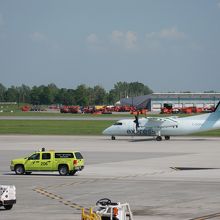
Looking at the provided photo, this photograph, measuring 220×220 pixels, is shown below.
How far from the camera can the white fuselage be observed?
85875 millimetres

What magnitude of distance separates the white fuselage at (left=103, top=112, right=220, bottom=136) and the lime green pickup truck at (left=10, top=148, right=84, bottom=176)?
39.6 m

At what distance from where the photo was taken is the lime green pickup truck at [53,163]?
158 ft

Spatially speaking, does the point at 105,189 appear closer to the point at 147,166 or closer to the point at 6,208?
the point at 6,208

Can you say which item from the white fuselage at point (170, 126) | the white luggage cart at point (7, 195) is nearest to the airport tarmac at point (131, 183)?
the white luggage cart at point (7, 195)

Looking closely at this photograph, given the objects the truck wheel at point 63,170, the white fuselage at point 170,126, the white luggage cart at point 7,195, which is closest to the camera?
the white luggage cart at point 7,195

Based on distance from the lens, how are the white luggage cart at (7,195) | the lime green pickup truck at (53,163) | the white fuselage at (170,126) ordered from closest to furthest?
the white luggage cart at (7,195) < the lime green pickup truck at (53,163) < the white fuselage at (170,126)

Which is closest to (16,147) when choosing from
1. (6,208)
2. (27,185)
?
(27,185)

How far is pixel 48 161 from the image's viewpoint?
48.5 m

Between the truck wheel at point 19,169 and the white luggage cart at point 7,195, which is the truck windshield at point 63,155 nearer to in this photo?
the truck wheel at point 19,169

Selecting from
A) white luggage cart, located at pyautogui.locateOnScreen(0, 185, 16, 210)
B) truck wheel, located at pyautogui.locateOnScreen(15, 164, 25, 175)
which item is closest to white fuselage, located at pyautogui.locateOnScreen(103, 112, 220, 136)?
truck wheel, located at pyautogui.locateOnScreen(15, 164, 25, 175)

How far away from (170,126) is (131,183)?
4554cm

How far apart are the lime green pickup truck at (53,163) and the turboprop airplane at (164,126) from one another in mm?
39701

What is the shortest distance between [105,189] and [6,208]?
9224 millimetres

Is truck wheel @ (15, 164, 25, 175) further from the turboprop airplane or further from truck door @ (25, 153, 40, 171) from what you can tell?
the turboprop airplane
